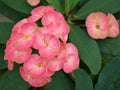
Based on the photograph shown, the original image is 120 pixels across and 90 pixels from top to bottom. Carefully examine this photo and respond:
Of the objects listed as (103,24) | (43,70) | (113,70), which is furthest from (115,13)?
(43,70)

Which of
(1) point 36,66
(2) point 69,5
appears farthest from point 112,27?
(1) point 36,66

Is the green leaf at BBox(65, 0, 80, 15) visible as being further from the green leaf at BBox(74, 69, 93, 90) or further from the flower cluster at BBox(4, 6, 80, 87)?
the green leaf at BBox(74, 69, 93, 90)

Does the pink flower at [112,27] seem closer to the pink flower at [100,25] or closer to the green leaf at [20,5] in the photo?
the pink flower at [100,25]

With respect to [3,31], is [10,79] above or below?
below

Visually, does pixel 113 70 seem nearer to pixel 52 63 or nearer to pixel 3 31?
pixel 52 63

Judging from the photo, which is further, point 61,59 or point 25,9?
point 25,9

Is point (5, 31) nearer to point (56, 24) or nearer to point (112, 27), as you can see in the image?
point (56, 24)
